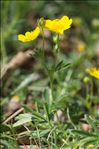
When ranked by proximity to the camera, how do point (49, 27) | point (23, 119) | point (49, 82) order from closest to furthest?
point (49, 27), point (23, 119), point (49, 82)

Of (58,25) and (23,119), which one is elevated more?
(58,25)

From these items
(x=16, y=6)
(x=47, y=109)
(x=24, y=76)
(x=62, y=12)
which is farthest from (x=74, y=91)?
(x=62, y=12)

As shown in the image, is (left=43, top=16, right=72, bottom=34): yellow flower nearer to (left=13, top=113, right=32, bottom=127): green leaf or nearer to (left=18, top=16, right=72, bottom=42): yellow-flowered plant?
(left=18, top=16, right=72, bottom=42): yellow-flowered plant

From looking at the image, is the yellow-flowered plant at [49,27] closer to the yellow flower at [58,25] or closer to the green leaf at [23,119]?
the yellow flower at [58,25]

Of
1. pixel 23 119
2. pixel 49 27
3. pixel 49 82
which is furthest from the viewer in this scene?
pixel 49 82

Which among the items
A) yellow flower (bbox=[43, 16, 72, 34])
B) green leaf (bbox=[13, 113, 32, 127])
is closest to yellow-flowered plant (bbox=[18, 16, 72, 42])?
yellow flower (bbox=[43, 16, 72, 34])

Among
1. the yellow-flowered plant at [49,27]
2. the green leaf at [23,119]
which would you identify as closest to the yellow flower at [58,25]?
the yellow-flowered plant at [49,27]

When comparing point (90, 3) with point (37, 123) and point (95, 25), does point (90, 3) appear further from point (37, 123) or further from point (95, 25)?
point (37, 123)

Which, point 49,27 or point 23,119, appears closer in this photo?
point 49,27

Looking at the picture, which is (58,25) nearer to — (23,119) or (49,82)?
(23,119)

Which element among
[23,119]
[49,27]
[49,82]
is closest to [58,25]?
[49,27]

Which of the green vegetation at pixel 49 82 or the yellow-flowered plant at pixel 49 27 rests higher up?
the yellow-flowered plant at pixel 49 27
